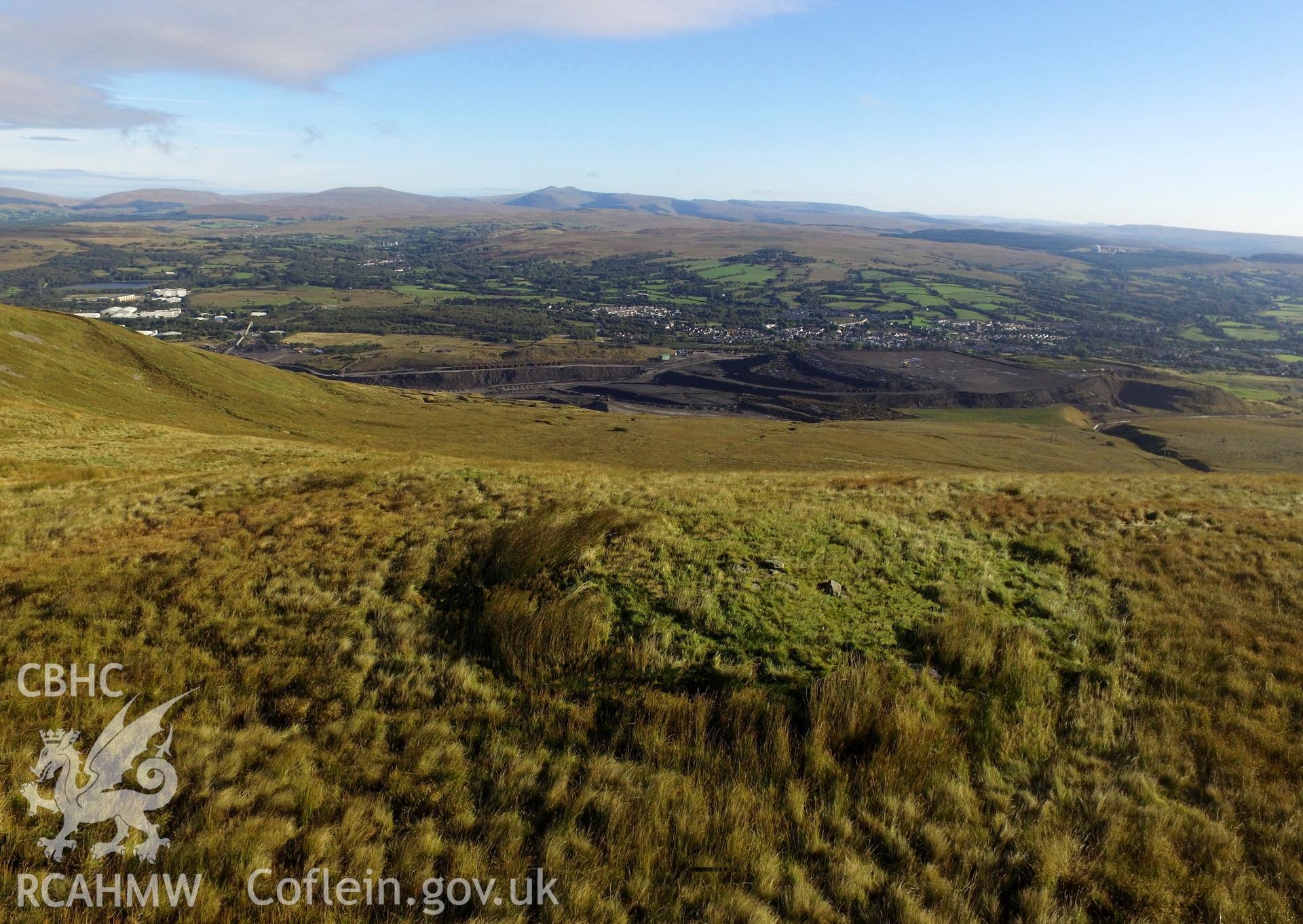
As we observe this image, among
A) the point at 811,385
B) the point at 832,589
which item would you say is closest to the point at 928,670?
the point at 832,589

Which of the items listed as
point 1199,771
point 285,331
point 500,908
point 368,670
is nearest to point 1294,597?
point 1199,771

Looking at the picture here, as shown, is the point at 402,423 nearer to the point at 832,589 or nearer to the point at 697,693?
the point at 832,589

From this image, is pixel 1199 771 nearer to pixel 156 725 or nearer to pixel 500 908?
pixel 500 908

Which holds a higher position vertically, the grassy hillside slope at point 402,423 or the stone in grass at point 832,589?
the stone in grass at point 832,589

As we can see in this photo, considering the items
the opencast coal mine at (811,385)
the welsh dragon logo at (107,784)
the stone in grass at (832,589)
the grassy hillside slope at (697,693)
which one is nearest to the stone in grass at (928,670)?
the grassy hillside slope at (697,693)

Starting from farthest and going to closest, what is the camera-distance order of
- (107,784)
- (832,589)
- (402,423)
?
(402,423) → (832,589) → (107,784)

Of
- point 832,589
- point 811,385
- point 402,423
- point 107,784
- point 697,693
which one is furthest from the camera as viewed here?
point 811,385

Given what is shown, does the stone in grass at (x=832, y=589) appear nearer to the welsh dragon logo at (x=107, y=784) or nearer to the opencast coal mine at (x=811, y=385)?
the welsh dragon logo at (x=107, y=784)
